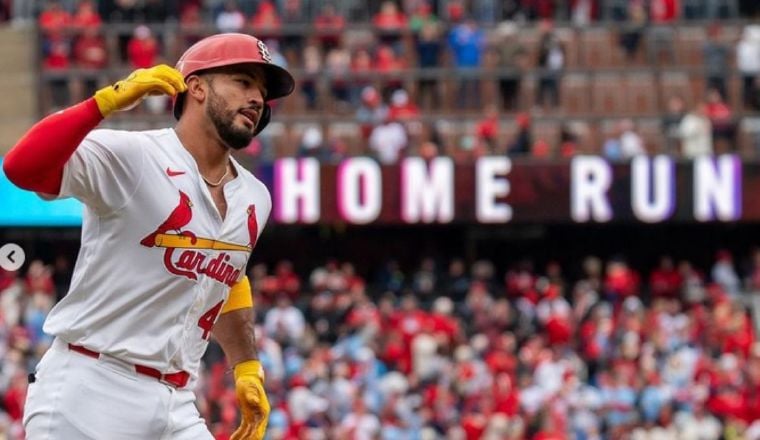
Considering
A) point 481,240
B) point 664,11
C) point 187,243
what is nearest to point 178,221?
point 187,243

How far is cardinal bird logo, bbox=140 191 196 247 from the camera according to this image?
17.6 ft

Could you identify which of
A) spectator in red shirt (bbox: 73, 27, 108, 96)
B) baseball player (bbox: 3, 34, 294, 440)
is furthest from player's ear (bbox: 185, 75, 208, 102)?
spectator in red shirt (bbox: 73, 27, 108, 96)

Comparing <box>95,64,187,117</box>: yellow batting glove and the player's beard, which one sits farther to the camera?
the player's beard

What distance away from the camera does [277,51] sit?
22312 mm

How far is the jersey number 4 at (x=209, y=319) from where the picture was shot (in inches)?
222

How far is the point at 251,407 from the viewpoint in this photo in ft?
19.4

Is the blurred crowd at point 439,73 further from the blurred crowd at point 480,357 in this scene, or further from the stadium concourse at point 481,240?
the blurred crowd at point 480,357

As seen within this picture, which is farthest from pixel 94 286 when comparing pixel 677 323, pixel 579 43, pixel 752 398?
pixel 579 43

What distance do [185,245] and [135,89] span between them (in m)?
0.63

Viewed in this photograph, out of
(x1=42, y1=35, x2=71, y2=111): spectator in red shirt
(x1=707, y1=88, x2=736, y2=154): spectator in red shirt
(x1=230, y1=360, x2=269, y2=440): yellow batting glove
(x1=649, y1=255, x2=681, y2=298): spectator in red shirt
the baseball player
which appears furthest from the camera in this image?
(x1=707, y1=88, x2=736, y2=154): spectator in red shirt

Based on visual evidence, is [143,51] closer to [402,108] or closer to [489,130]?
[402,108]

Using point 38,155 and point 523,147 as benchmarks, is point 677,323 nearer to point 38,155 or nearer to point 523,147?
point 523,147

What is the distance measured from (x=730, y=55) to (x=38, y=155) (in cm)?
1921

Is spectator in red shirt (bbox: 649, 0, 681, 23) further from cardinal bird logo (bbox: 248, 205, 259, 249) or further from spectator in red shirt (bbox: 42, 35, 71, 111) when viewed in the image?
cardinal bird logo (bbox: 248, 205, 259, 249)
